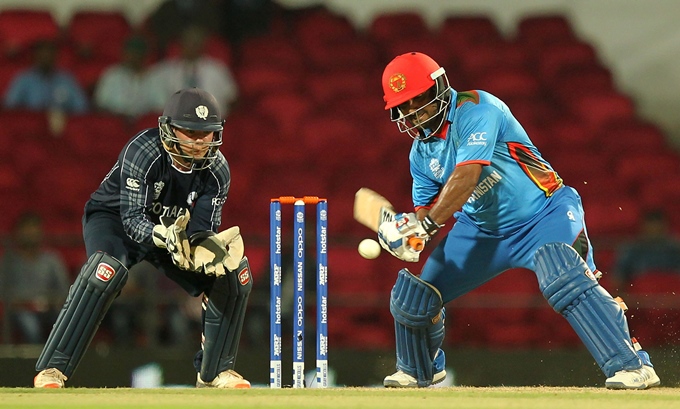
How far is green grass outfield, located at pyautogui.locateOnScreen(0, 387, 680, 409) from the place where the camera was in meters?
4.09

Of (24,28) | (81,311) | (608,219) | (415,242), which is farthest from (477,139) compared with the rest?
(24,28)

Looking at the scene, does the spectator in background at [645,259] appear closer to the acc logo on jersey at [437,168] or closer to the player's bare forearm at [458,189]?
the acc logo on jersey at [437,168]

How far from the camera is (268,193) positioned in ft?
28.4

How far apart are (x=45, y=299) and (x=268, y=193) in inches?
77.8

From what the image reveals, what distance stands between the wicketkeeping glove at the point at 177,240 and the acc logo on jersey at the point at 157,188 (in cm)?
24

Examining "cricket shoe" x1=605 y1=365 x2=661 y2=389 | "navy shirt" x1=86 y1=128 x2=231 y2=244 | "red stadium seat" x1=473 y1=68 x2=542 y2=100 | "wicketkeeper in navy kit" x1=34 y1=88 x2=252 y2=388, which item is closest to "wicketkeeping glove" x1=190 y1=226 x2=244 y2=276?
"wicketkeeper in navy kit" x1=34 y1=88 x2=252 y2=388

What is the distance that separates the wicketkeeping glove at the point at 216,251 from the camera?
17.2ft

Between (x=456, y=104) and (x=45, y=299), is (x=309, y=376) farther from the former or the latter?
(x=456, y=104)

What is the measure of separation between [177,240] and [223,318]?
0.66 metres

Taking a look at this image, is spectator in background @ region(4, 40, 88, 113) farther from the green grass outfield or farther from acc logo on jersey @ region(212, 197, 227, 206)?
the green grass outfield

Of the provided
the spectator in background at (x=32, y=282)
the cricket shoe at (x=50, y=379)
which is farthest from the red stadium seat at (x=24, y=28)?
the cricket shoe at (x=50, y=379)

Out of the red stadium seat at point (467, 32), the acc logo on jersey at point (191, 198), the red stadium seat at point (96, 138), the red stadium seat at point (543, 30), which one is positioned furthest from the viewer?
the red stadium seat at point (543, 30)

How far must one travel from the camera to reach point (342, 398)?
4336 millimetres

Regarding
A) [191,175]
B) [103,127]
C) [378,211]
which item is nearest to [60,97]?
[103,127]
